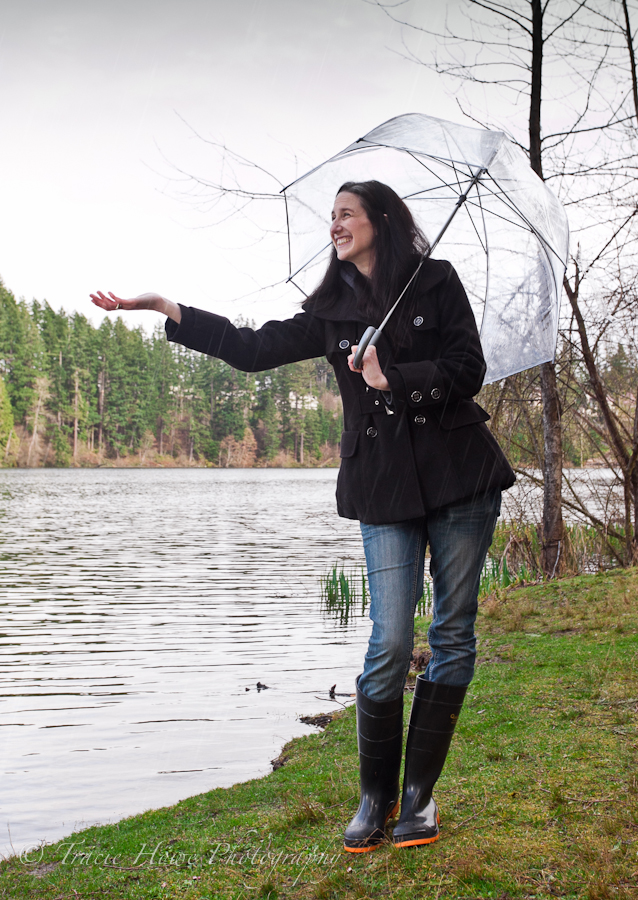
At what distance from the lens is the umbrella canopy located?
2.77m

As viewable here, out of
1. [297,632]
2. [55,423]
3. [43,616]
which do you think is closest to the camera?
[297,632]

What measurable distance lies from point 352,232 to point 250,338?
50cm

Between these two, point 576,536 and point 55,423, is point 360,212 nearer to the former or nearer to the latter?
point 576,536

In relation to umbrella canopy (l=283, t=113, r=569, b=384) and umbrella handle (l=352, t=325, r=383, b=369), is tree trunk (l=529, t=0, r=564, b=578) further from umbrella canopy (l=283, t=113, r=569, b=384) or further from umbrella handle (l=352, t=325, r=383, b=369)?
umbrella handle (l=352, t=325, r=383, b=369)

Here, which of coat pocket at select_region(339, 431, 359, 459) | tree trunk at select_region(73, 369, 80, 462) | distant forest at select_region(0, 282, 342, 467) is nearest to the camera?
coat pocket at select_region(339, 431, 359, 459)

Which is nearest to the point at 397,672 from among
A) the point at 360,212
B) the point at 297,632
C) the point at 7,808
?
the point at 360,212

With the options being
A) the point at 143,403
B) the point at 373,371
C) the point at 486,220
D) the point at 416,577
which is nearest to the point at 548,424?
the point at 486,220

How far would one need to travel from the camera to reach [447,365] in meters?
2.18

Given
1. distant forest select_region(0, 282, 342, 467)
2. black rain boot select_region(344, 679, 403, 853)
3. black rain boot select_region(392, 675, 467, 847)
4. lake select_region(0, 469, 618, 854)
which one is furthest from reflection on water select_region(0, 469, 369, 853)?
distant forest select_region(0, 282, 342, 467)

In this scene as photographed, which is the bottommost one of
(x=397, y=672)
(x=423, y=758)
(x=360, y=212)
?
(x=423, y=758)

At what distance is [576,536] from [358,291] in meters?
8.67

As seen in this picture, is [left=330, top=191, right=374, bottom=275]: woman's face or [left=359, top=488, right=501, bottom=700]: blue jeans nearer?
[left=359, top=488, right=501, bottom=700]: blue jeans

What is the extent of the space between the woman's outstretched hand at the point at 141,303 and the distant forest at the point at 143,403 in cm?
6307

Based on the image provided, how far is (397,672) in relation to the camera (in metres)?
2.23
